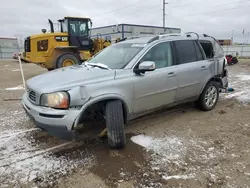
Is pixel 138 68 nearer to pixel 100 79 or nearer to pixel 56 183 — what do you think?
pixel 100 79

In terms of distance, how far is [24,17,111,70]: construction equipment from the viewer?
36.6 feet

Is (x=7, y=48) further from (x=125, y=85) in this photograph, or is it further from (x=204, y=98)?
(x=125, y=85)

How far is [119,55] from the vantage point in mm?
4211

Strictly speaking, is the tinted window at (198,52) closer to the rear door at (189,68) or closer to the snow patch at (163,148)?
the rear door at (189,68)

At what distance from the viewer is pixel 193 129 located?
13.9 ft

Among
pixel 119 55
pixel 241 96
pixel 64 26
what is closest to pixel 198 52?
pixel 119 55

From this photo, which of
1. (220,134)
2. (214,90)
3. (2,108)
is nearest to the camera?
(220,134)

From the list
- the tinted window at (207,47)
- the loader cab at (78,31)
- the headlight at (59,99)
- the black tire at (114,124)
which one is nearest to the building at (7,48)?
the loader cab at (78,31)

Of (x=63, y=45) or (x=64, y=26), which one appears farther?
(x=64, y=26)

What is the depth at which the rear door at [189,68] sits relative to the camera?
14.5ft

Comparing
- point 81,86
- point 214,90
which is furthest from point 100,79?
point 214,90

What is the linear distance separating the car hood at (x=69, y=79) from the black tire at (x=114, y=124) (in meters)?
0.46

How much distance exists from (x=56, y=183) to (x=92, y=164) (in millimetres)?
575

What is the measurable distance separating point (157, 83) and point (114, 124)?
1.21 m
